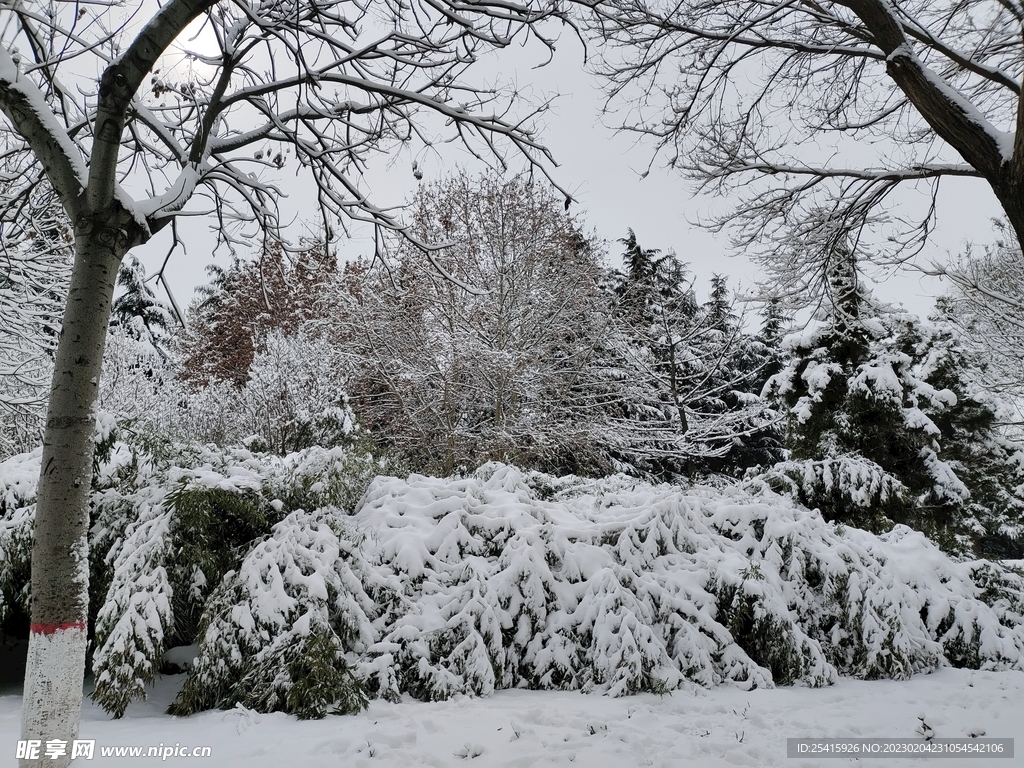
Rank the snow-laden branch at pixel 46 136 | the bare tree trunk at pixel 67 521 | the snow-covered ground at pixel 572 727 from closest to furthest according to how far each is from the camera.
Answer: the bare tree trunk at pixel 67 521 < the snow-laden branch at pixel 46 136 < the snow-covered ground at pixel 572 727

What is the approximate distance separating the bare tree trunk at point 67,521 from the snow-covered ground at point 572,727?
1.88ft

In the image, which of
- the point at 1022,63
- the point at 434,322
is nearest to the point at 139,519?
the point at 1022,63

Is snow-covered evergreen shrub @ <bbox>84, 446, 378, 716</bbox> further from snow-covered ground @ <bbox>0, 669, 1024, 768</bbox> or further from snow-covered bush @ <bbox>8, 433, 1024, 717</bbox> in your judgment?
snow-covered ground @ <bbox>0, 669, 1024, 768</bbox>

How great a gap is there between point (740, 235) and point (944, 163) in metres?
1.94

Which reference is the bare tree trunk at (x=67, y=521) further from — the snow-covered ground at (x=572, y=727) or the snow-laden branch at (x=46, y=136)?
the snow-covered ground at (x=572, y=727)

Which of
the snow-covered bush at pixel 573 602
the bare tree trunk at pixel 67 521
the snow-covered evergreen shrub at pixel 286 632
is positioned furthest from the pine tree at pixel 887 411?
the bare tree trunk at pixel 67 521

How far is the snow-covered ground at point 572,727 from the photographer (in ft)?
10.3

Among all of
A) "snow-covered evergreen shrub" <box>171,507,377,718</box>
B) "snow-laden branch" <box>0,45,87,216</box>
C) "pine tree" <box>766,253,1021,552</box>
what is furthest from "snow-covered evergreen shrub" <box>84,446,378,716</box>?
"pine tree" <box>766,253,1021,552</box>

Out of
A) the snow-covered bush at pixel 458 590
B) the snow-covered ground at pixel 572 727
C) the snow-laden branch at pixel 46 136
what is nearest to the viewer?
the snow-laden branch at pixel 46 136

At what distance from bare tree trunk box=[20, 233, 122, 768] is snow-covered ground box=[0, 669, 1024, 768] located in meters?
0.57

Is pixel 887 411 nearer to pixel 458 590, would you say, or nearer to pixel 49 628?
pixel 458 590

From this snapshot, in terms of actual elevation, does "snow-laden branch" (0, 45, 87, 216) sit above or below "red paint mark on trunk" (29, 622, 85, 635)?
above

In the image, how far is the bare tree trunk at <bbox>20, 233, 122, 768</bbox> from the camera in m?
2.69

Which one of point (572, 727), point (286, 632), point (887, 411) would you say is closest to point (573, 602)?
point (572, 727)
